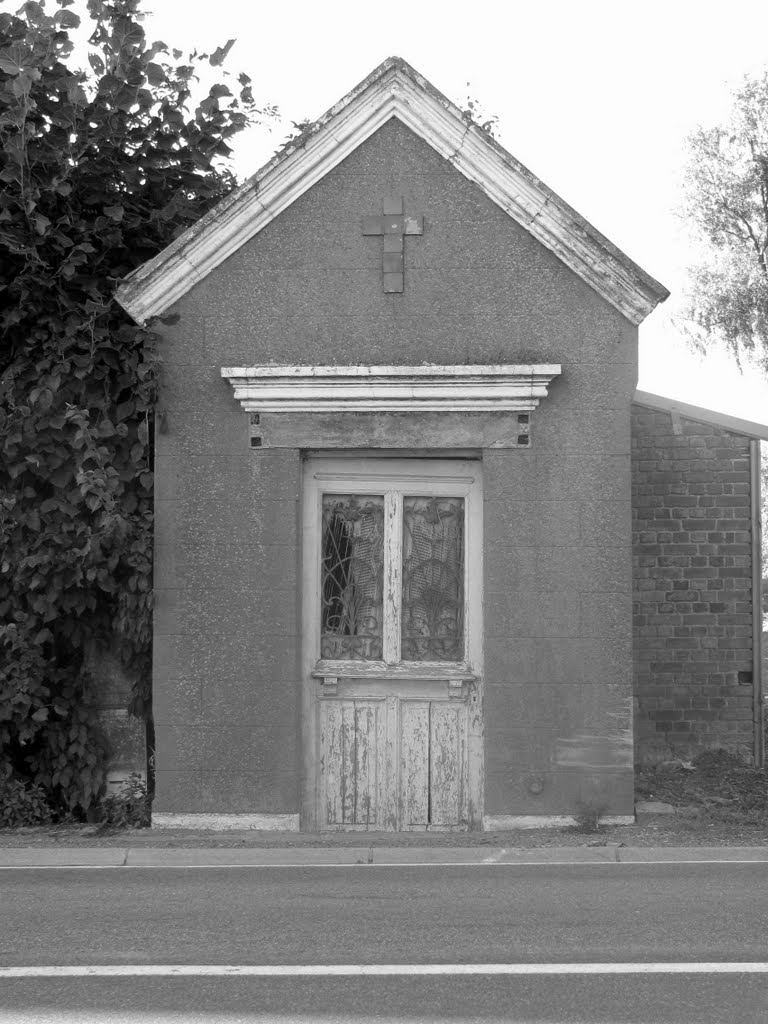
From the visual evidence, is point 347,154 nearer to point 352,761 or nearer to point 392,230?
point 392,230

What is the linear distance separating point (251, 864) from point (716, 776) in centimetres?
446

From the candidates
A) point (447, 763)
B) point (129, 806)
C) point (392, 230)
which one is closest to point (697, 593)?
point (447, 763)

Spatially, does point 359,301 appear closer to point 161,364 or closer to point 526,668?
point 161,364

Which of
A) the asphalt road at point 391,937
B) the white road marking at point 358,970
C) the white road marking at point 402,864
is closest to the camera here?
the asphalt road at point 391,937

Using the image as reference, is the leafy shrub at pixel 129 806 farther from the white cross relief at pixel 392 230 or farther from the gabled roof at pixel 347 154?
the white cross relief at pixel 392 230

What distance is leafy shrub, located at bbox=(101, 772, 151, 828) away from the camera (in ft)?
29.7

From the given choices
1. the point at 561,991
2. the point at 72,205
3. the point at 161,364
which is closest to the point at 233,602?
the point at 161,364

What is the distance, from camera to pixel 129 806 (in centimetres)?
921

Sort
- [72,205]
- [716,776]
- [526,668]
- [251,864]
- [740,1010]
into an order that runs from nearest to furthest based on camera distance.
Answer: [740,1010]
[251,864]
[526,668]
[72,205]
[716,776]

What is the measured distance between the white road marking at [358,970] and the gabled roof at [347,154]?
4.84m

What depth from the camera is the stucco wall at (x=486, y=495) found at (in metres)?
8.73

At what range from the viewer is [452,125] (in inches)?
346

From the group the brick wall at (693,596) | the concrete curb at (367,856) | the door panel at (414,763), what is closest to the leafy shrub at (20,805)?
the concrete curb at (367,856)

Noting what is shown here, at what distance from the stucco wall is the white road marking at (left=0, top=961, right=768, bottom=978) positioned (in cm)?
334
